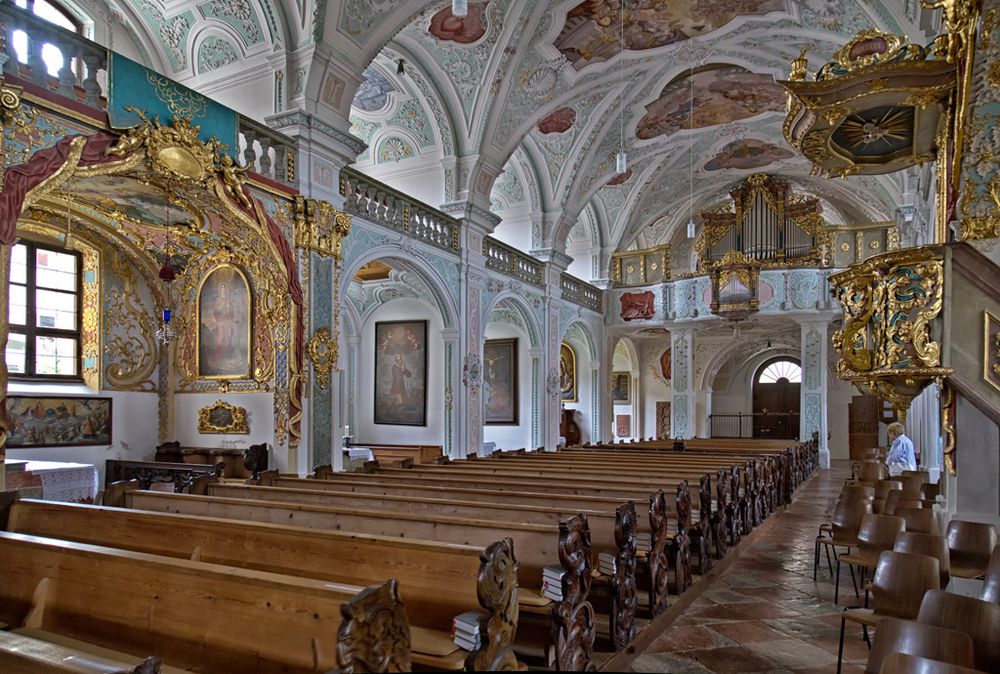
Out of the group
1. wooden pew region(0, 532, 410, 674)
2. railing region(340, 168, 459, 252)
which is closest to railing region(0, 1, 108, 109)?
railing region(340, 168, 459, 252)

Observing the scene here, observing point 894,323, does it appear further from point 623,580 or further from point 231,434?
point 231,434

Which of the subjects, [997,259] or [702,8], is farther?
[702,8]

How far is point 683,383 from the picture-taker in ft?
67.1

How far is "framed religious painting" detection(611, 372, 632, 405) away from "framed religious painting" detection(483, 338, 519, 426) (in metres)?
8.00

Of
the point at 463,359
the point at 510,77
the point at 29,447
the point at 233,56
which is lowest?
the point at 29,447

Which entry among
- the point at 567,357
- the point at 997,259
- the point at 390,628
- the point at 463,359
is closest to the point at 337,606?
the point at 390,628

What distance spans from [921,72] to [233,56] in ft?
28.8

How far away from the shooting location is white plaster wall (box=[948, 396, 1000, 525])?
5.43 meters

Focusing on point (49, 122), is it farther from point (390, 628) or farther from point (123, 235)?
point (390, 628)

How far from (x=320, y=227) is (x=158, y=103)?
273 centimetres

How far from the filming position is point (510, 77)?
1308cm

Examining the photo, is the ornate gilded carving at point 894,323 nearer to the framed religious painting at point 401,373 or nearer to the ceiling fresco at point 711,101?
the framed religious painting at point 401,373

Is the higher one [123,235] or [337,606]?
[123,235]

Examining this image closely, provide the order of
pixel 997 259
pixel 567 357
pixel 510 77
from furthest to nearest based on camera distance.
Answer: pixel 567 357, pixel 510 77, pixel 997 259
